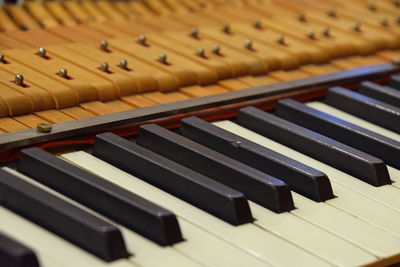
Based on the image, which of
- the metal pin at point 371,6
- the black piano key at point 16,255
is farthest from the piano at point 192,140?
the metal pin at point 371,6

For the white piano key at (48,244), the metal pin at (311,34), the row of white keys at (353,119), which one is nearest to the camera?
the white piano key at (48,244)

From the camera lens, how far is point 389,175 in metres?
2.92

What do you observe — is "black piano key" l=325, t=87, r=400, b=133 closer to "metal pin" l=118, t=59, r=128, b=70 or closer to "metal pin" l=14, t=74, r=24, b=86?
"metal pin" l=118, t=59, r=128, b=70

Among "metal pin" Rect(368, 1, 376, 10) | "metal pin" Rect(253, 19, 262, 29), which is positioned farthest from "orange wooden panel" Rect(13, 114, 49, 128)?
"metal pin" Rect(368, 1, 376, 10)

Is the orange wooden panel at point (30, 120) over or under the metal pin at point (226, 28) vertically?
under

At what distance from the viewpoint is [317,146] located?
2982 mm

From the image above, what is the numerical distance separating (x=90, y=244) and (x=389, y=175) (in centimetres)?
129

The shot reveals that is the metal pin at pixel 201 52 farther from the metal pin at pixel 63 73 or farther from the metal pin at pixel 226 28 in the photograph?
the metal pin at pixel 63 73

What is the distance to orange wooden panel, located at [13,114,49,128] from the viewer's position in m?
2.66

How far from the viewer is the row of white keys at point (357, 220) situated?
2363 millimetres

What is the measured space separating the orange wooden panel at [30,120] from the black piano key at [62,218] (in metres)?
0.37

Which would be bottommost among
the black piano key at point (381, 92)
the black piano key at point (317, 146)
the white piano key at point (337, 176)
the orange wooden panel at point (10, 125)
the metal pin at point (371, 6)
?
the white piano key at point (337, 176)

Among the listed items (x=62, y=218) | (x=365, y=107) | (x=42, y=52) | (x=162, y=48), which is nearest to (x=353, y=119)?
(x=365, y=107)

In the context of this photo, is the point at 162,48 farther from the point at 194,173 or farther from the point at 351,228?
the point at 351,228
